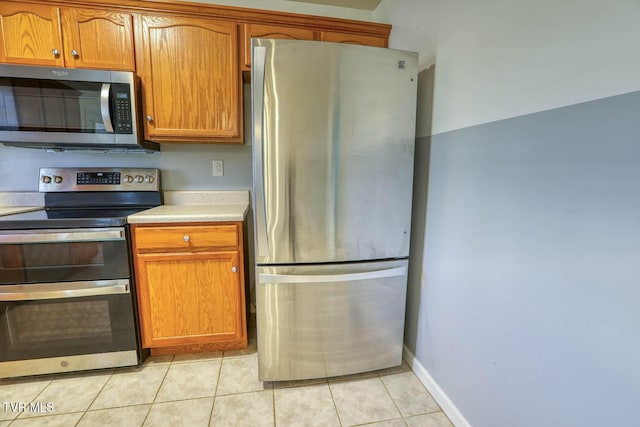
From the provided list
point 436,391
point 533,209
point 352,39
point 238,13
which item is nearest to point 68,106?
point 238,13

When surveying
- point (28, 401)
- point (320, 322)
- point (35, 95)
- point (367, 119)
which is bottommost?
point (28, 401)

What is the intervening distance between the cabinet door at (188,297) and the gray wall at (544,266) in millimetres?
1180

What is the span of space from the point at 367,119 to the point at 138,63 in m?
1.36

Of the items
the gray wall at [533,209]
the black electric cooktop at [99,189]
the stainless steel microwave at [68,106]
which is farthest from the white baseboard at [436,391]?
the stainless steel microwave at [68,106]

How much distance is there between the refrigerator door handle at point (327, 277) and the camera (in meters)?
1.41

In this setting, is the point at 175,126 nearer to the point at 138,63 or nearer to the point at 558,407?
the point at 138,63

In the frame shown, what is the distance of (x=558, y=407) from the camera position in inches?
34.1

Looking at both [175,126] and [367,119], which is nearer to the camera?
[367,119]

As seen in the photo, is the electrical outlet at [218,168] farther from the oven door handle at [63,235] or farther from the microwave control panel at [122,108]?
the oven door handle at [63,235]

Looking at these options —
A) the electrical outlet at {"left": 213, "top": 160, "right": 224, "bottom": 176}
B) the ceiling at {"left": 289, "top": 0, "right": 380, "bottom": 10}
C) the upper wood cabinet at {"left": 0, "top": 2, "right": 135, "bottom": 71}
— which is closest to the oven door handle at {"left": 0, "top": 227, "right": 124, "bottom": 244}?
the electrical outlet at {"left": 213, "top": 160, "right": 224, "bottom": 176}

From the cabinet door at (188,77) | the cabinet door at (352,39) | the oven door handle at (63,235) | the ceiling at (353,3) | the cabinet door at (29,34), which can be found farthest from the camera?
the ceiling at (353,3)

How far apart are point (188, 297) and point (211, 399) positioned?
54cm

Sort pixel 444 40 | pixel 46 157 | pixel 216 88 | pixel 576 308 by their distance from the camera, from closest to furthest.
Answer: pixel 576 308
pixel 444 40
pixel 216 88
pixel 46 157

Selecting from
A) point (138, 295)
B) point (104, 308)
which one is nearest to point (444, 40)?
point (138, 295)
